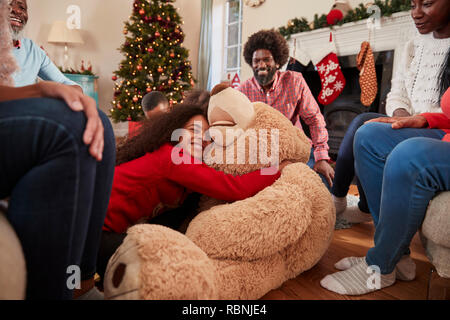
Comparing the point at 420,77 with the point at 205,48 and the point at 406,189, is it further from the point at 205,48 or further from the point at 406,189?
the point at 205,48

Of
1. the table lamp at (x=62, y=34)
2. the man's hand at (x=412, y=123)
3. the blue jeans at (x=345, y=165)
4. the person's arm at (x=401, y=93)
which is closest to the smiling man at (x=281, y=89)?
the blue jeans at (x=345, y=165)

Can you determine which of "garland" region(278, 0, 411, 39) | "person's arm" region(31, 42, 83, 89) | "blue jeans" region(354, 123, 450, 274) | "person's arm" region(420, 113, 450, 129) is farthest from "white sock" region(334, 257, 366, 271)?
"garland" region(278, 0, 411, 39)

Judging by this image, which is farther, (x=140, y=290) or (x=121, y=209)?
(x=121, y=209)

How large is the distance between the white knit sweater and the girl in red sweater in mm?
692

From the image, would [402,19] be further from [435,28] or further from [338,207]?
[338,207]

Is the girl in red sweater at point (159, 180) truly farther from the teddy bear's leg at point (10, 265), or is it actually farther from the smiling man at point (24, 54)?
the smiling man at point (24, 54)

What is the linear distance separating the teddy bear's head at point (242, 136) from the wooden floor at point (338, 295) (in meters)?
0.40

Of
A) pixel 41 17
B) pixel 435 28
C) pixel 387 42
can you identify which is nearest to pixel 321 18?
pixel 387 42

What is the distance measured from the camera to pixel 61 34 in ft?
13.3

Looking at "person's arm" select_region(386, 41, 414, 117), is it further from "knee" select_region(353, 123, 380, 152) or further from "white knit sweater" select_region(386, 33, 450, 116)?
"knee" select_region(353, 123, 380, 152)

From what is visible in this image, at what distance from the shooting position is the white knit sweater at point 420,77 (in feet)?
3.63

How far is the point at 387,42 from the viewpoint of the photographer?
8.71 ft

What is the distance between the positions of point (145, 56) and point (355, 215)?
3.29m

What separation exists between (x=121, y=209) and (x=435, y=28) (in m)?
1.31
